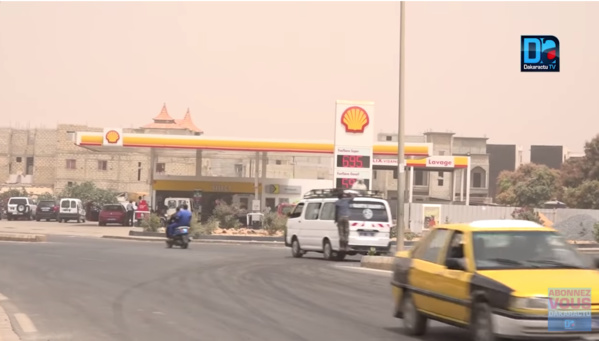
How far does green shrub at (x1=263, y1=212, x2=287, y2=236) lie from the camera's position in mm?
45812

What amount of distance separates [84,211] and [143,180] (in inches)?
1507

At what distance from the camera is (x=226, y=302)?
15.7m

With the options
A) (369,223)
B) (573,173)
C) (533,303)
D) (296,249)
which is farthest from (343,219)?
(573,173)

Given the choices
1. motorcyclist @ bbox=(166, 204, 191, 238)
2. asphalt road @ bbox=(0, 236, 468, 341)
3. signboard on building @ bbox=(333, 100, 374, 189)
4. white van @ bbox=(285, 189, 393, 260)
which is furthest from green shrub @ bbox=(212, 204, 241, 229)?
asphalt road @ bbox=(0, 236, 468, 341)

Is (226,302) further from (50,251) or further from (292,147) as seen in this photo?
(292,147)

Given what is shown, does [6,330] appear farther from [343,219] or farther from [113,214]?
[113,214]

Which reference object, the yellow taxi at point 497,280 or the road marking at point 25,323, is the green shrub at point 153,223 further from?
the yellow taxi at point 497,280

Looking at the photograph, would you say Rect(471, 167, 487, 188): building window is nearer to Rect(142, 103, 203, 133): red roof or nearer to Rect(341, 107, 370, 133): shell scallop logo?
Rect(142, 103, 203, 133): red roof

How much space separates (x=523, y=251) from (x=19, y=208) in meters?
65.3

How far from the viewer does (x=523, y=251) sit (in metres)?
10.6

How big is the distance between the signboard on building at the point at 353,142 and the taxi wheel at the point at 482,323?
31581 millimetres

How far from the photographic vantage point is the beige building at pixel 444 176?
100562mm

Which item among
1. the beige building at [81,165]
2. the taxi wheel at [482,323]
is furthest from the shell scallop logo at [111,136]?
the taxi wheel at [482,323]

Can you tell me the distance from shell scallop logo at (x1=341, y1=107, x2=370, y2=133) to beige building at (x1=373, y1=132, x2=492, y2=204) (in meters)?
49.8
